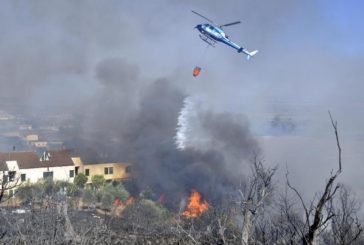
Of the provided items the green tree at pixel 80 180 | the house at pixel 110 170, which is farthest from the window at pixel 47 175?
the house at pixel 110 170

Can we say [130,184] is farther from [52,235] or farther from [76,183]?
[52,235]

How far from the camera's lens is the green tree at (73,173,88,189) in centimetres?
3412

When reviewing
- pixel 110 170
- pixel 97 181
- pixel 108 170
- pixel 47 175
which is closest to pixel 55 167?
pixel 47 175

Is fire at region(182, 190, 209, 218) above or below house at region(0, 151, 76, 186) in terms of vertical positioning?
below

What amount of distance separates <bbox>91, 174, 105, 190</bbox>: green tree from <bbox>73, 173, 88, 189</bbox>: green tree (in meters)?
0.97

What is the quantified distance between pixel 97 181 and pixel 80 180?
1607 millimetres

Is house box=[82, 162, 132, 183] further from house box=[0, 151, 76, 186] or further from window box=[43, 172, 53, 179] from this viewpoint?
window box=[43, 172, 53, 179]

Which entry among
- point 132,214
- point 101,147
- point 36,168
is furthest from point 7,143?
point 132,214

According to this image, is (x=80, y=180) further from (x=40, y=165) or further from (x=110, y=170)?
(x=110, y=170)

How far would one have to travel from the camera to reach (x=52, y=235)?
412 inches

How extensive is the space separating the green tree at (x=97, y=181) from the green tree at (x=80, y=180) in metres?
0.97

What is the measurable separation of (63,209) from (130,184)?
24002 millimetres

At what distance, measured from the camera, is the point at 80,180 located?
113ft

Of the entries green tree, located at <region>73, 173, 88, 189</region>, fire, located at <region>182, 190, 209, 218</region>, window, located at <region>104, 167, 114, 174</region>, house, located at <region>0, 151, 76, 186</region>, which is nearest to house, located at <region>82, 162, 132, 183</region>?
window, located at <region>104, 167, 114, 174</region>
